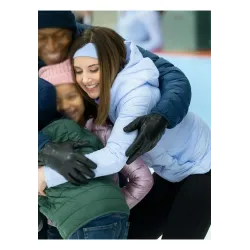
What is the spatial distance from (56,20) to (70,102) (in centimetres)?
21

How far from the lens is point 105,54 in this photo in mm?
1358

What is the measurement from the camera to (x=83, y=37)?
1.37 m

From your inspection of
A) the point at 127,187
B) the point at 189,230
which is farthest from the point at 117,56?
the point at 189,230

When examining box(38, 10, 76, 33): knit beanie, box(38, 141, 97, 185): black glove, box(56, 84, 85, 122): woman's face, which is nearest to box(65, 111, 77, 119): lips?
box(56, 84, 85, 122): woman's face

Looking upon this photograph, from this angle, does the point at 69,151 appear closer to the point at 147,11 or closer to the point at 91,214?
the point at 91,214

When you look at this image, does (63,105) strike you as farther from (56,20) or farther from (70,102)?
(56,20)

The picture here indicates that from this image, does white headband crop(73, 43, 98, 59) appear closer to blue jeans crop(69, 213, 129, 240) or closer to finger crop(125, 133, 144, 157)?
finger crop(125, 133, 144, 157)

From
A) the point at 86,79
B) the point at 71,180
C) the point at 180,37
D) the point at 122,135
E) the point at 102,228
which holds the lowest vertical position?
the point at 102,228

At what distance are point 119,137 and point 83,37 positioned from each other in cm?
28

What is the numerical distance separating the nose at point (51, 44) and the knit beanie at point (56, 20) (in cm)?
4

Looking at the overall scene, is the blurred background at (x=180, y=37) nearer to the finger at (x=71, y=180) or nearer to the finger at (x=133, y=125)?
the finger at (x=133, y=125)

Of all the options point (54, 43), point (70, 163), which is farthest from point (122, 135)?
point (54, 43)

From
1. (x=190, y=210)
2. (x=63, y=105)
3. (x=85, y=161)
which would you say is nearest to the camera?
(x=85, y=161)

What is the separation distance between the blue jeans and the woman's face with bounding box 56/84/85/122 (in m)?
0.27
